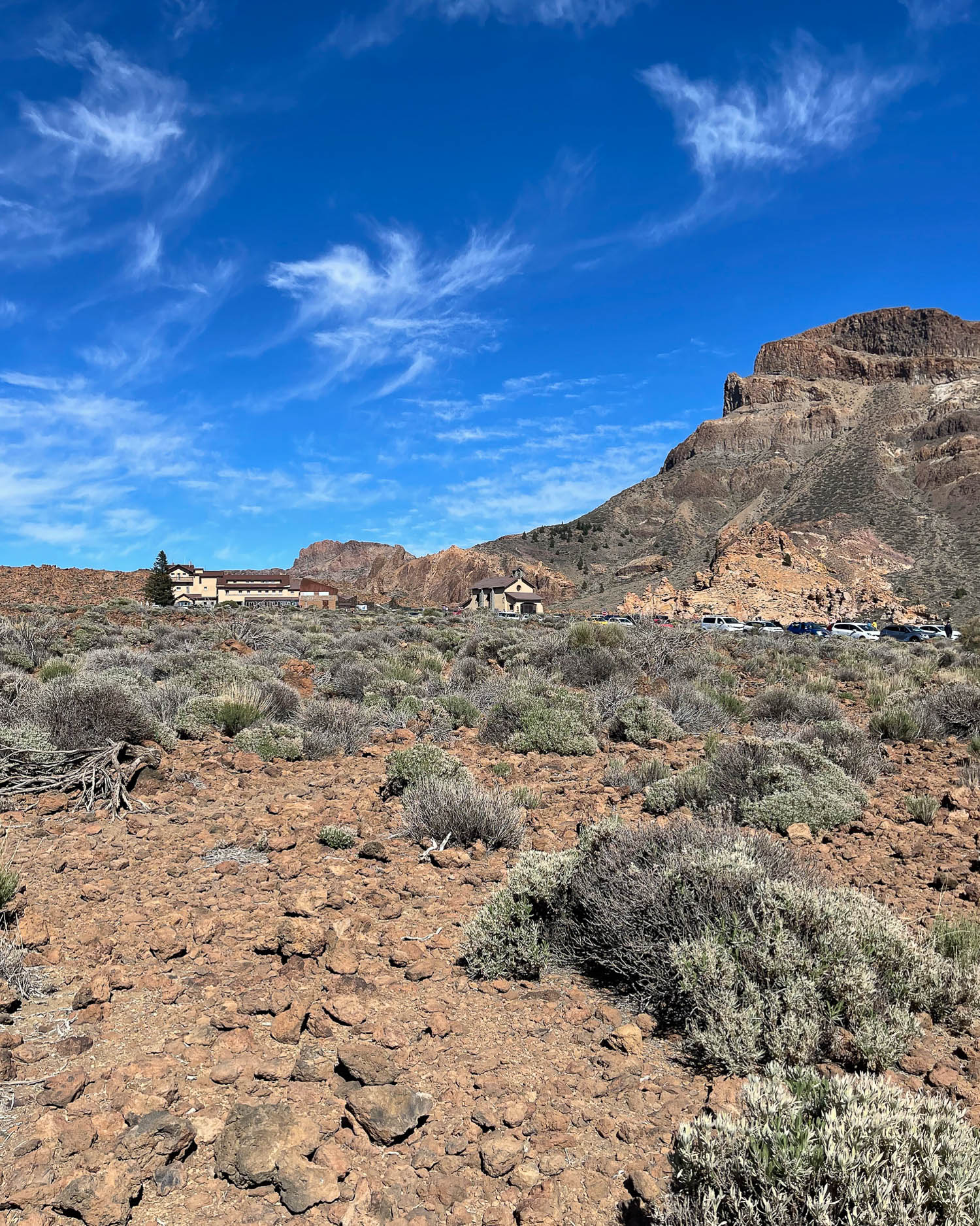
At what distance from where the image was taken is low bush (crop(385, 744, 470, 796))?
7.01 metres

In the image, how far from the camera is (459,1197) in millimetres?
2445

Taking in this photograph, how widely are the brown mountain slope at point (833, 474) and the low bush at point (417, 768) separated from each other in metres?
54.8

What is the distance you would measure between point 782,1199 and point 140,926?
12.3 ft

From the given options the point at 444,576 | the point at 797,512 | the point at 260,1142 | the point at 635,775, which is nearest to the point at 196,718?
the point at 635,775

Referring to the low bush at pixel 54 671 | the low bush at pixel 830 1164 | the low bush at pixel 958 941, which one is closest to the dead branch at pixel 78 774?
the low bush at pixel 54 671

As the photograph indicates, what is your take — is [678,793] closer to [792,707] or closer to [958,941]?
[958,941]

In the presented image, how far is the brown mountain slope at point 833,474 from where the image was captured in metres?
65.8

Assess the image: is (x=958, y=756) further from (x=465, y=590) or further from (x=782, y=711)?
(x=465, y=590)

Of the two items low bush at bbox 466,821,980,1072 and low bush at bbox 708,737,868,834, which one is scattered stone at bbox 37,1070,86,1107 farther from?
low bush at bbox 708,737,868,834

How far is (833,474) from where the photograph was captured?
7925cm

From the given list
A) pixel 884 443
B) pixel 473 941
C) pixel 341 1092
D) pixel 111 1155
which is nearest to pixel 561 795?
pixel 473 941

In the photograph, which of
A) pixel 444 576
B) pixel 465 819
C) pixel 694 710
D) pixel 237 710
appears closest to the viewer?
pixel 465 819

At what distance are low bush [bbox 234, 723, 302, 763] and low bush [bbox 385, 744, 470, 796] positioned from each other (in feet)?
5.28

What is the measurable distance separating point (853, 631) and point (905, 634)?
3499 millimetres
